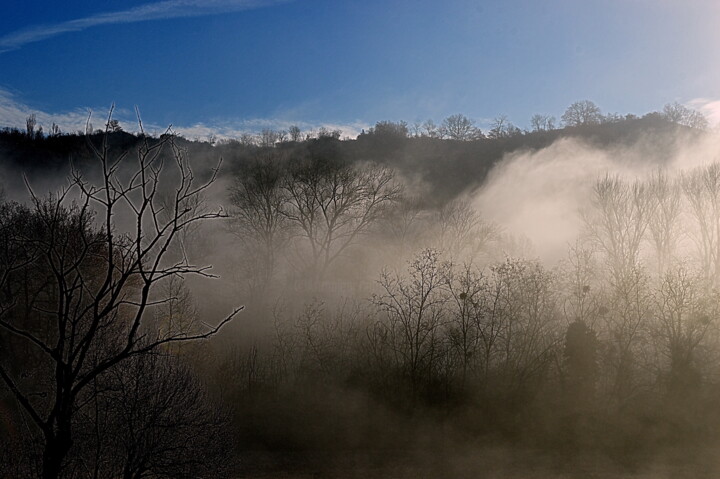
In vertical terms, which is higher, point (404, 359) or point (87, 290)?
point (87, 290)

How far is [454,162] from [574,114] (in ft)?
73.2

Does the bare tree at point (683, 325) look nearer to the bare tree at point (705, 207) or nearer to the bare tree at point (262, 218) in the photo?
the bare tree at point (705, 207)

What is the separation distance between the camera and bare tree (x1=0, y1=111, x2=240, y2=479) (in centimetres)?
457

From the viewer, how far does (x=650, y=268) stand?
33344 mm

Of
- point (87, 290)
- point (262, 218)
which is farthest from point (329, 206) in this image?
point (87, 290)

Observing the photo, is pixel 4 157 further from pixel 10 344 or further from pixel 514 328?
pixel 514 328

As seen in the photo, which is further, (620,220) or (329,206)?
(329,206)

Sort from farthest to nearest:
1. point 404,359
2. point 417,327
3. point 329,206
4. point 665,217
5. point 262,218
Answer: point 262,218 → point 329,206 → point 665,217 → point 404,359 → point 417,327

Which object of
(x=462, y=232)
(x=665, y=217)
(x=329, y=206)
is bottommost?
(x=462, y=232)

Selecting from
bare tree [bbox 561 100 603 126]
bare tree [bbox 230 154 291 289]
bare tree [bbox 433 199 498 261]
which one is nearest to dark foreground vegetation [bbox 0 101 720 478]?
bare tree [bbox 230 154 291 289]

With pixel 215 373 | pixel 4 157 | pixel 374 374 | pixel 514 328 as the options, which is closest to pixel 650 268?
pixel 514 328

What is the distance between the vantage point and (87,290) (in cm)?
542

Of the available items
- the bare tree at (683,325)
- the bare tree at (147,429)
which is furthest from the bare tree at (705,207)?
the bare tree at (147,429)

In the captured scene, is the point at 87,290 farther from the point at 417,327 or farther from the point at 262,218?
the point at 262,218
